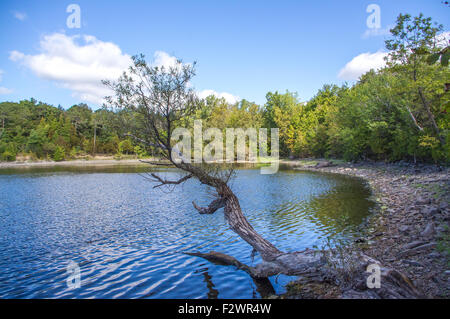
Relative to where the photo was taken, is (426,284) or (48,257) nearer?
(426,284)

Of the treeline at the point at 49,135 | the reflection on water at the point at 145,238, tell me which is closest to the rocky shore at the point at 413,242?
the reflection on water at the point at 145,238

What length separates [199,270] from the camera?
32.1 ft

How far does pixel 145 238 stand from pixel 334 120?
57.1 m

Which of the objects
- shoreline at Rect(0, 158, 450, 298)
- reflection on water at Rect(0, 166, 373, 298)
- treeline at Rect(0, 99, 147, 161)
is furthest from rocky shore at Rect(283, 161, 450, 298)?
treeline at Rect(0, 99, 147, 161)

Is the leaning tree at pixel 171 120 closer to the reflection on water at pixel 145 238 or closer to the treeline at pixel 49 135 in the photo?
the reflection on water at pixel 145 238

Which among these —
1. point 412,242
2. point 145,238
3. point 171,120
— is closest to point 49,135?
point 145,238

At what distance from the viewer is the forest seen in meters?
16.1

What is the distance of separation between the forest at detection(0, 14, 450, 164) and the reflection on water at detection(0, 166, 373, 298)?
470 centimetres

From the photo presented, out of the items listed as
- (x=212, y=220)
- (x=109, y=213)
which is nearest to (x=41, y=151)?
(x=109, y=213)

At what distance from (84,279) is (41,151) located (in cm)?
10633

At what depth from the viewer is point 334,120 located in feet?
201

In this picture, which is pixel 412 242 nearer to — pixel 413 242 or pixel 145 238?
pixel 413 242
